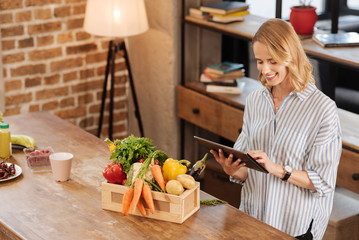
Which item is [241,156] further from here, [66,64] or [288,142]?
[66,64]

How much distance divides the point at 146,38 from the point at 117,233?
2.46m

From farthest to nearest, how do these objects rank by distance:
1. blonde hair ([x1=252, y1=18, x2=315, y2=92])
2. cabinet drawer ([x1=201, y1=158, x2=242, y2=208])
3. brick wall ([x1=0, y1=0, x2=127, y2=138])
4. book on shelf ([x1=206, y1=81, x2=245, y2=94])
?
brick wall ([x1=0, y1=0, x2=127, y2=138]) < book on shelf ([x1=206, y1=81, x2=245, y2=94]) < cabinet drawer ([x1=201, y1=158, x2=242, y2=208]) < blonde hair ([x1=252, y1=18, x2=315, y2=92])

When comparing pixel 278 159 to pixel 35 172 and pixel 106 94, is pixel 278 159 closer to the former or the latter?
pixel 35 172

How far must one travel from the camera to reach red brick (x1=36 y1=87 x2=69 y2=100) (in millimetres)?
4523

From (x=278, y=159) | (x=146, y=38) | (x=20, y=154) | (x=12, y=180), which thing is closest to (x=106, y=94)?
(x=146, y=38)

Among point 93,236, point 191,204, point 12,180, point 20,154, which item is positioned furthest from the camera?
point 20,154

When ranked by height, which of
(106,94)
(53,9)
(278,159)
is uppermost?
(53,9)

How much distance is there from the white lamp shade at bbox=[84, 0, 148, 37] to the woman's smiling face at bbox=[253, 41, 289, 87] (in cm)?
181

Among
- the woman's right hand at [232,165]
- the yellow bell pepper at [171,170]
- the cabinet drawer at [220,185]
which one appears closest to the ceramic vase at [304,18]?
the cabinet drawer at [220,185]

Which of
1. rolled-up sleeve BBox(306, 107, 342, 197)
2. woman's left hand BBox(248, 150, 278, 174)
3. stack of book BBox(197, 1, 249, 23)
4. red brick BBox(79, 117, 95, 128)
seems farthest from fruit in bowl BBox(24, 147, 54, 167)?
red brick BBox(79, 117, 95, 128)

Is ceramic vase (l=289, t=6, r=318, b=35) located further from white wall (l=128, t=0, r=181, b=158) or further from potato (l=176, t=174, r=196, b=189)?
potato (l=176, t=174, r=196, b=189)

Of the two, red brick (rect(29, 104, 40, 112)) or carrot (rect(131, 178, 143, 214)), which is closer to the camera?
carrot (rect(131, 178, 143, 214))

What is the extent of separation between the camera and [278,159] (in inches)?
98.3

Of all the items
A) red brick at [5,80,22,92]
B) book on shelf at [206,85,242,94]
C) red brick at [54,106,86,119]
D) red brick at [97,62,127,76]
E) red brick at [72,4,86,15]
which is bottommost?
red brick at [54,106,86,119]
